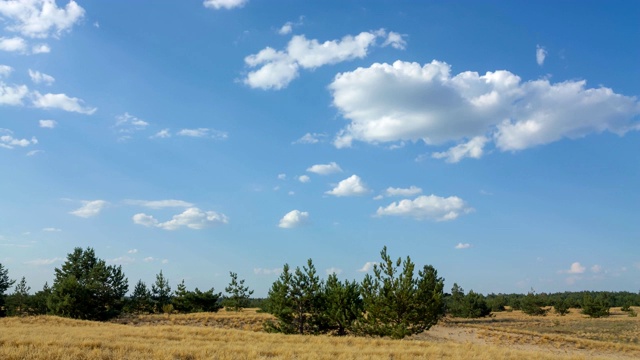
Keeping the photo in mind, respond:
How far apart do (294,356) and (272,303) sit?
20.0 meters

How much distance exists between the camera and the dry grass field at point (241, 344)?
16.4 metres

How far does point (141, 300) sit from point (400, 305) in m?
45.6

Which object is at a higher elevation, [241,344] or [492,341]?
[241,344]

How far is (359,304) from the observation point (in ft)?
119

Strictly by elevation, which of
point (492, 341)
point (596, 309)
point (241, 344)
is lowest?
point (596, 309)

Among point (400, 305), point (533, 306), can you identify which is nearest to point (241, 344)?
point (400, 305)

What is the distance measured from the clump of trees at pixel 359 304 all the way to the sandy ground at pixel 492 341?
5828 mm

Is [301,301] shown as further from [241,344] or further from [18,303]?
[18,303]

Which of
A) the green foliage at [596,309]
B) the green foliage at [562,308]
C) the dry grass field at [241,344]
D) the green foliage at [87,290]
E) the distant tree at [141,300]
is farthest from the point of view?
the green foliage at [562,308]

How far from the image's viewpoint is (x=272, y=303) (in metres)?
37.4

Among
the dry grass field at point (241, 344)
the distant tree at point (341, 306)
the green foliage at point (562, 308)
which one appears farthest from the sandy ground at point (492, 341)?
the green foliage at point (562, 308)

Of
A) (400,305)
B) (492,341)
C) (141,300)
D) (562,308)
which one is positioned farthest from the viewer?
(562,308)

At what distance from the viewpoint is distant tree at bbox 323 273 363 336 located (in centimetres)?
3381

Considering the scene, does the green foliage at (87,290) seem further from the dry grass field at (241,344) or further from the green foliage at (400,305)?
the green foliage at (400,305)
